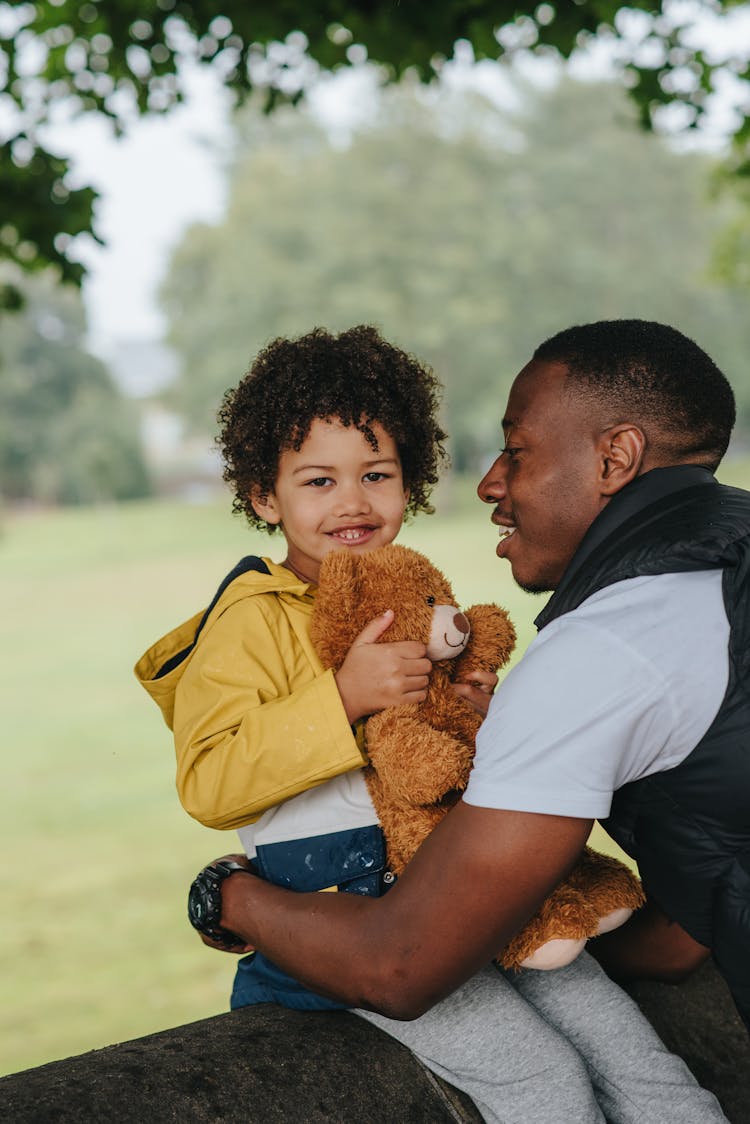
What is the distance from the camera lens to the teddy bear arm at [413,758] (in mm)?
1896

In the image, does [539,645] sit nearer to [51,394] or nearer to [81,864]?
[81,864]

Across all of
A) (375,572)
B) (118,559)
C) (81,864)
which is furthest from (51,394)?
(375,572)

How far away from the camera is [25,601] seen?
967 inches

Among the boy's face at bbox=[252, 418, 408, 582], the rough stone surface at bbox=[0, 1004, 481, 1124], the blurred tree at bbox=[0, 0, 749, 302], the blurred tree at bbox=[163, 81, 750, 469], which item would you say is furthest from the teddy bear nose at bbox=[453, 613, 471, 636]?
the blurred tree at bbox=[163, 81, 750, 469]

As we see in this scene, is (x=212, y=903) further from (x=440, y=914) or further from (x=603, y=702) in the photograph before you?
(x=603, y=702)

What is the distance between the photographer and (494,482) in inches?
81.5

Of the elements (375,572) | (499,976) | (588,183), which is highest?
(588,183)

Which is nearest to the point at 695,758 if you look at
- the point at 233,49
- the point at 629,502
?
the point at 629,502

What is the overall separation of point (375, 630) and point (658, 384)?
638 mm

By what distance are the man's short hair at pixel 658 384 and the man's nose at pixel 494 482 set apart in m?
0.20

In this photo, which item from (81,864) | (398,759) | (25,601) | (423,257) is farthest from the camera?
(423,257)

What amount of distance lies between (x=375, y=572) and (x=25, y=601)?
23606 mm

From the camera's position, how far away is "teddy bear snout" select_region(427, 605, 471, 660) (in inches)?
82.7

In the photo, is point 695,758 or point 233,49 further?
point 233,49
